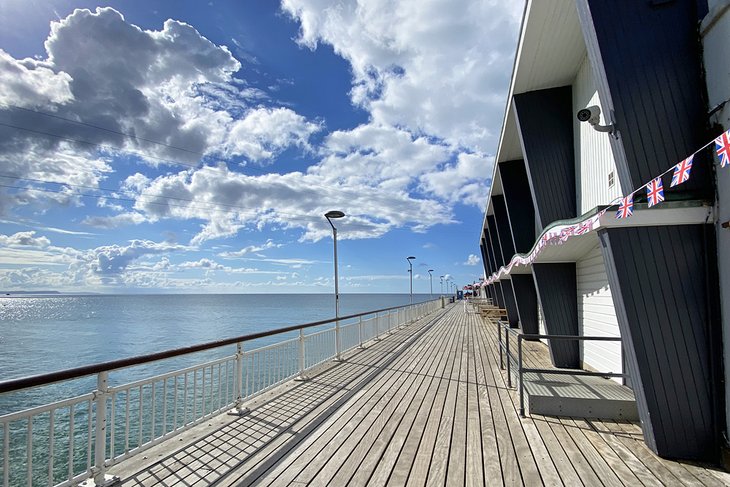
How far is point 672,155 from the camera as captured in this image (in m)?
3.15

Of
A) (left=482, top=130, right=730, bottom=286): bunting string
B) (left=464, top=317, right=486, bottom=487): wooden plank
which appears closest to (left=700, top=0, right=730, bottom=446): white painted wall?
(left=482, top=130, right=730, bottom=286): bunting string

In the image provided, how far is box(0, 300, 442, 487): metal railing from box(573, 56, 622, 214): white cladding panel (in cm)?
476

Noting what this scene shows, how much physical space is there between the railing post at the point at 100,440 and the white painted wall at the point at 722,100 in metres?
4.63

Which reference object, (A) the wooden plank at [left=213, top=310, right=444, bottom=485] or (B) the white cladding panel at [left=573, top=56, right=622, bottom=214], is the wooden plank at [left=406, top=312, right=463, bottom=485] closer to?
(A) the wooden plank at [left=213, top=310, right=444, bottom=485]

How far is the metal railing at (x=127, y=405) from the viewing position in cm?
259

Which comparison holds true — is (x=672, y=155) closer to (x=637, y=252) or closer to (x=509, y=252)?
(x=637, y=252)

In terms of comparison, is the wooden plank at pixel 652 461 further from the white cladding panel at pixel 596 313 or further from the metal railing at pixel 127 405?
the metal railing at pixel 127 405

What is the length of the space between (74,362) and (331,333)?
2139 cm

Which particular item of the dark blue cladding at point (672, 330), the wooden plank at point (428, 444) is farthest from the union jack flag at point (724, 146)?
the wooden plank at point (428, 444)

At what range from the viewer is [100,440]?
285cm

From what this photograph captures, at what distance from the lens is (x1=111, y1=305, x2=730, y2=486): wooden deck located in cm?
294

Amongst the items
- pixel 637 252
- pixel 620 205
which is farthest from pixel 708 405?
pixel 620 205

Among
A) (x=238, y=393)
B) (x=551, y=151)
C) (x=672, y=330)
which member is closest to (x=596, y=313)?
(x=551, y=151)

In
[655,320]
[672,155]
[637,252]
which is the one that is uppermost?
[672,155]
